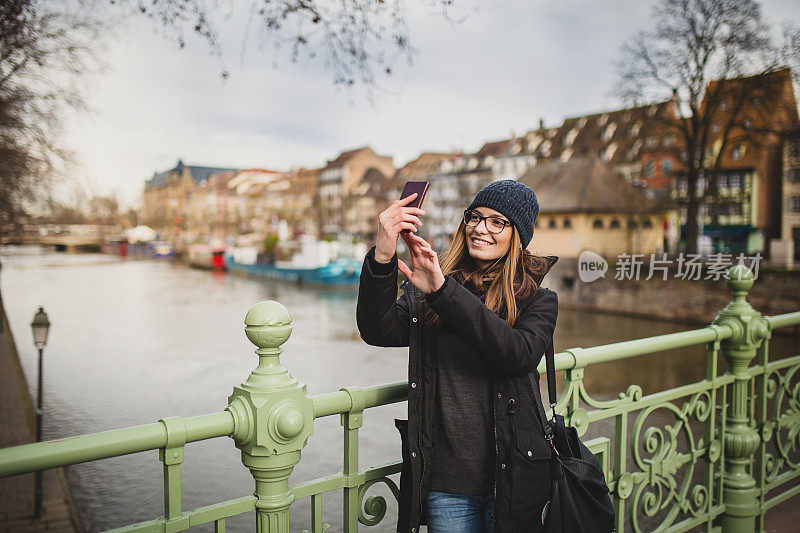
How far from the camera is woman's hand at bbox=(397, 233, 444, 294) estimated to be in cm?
159

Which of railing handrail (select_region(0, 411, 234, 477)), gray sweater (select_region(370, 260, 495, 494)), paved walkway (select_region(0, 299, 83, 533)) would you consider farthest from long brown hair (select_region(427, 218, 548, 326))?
paved walkway (select_region(0, 299, 83, 533))

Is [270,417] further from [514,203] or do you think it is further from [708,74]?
[708,74]

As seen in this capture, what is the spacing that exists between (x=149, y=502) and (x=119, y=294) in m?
27.0

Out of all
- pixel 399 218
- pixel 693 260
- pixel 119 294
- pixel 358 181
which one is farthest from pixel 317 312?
pixel 358 181

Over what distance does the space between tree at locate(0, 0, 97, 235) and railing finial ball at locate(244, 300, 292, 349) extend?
520cm

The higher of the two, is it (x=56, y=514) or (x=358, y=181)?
(x=358, y=181)

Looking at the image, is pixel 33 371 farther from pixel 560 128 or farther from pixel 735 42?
pixel 560 128

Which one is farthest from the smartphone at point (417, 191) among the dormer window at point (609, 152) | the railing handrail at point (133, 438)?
the dormer window at point (609, 152)

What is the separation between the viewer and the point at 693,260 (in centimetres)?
2202

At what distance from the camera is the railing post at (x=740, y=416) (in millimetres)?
3299

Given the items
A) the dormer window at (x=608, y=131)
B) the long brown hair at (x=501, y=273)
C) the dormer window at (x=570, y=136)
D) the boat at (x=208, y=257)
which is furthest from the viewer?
the dormer window at (x=570, y=136)

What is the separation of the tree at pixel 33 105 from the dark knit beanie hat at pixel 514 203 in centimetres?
532

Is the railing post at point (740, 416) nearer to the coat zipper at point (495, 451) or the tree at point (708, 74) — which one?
the coat zipper at point (495, 451)

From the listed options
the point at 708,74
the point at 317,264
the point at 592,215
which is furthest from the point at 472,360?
the point at 317,264
